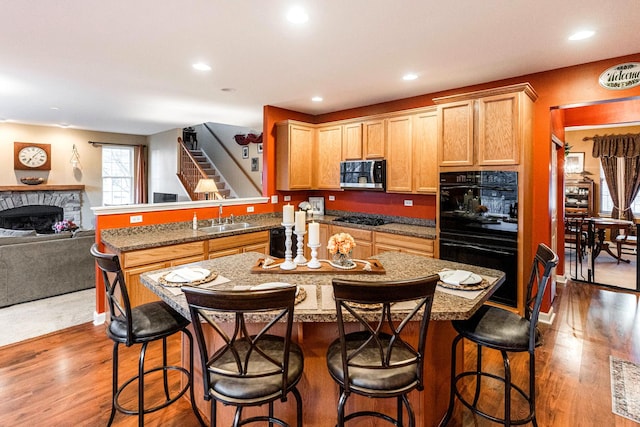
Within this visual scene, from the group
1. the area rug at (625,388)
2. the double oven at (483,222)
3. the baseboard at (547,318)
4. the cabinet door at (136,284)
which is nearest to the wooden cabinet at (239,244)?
the cabinet door at (136,284)

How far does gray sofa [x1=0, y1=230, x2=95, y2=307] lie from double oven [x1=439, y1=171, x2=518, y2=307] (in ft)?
14.8

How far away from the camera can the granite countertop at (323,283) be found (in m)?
1.62

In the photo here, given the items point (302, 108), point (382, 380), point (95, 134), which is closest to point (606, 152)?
point (302, 108)

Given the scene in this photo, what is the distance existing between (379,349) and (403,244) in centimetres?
285

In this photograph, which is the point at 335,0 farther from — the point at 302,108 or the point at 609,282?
the point at 609,282

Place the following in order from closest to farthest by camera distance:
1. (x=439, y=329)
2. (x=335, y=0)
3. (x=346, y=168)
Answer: (x=439, y=329)
(x=335, y=0)
(x=346, y=168)

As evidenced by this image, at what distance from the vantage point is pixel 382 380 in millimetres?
1463

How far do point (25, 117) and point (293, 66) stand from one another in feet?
20.1

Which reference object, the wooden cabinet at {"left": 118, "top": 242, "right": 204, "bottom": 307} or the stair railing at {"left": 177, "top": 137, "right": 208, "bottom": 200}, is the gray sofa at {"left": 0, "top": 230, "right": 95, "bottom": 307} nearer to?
the wooden cabinet at {"left": 118, "top": 242, "right": 204, "bottom": 307}

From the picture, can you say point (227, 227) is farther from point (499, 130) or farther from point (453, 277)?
point (499, 130)

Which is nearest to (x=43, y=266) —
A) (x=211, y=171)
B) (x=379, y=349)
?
(x=379, y=349)

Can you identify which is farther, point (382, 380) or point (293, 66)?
point (293, 66)

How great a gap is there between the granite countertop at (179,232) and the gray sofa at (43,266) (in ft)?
3.55

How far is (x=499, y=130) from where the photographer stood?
3402 millimetres
